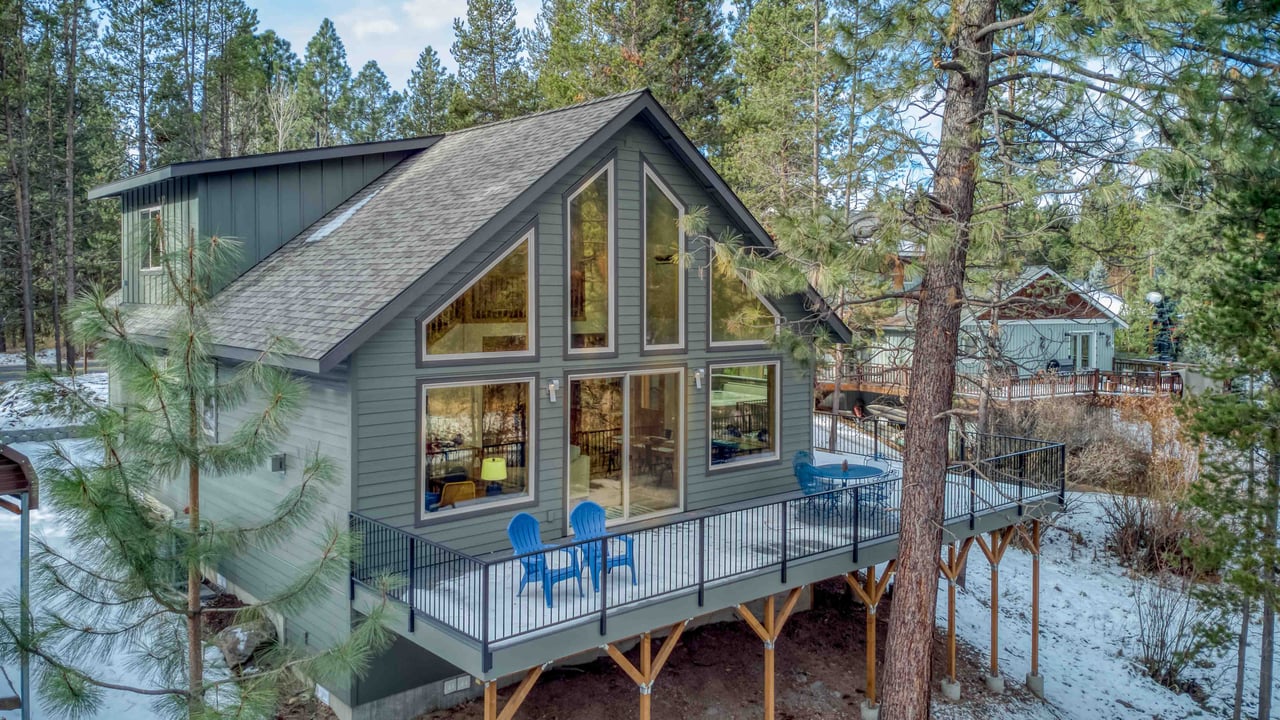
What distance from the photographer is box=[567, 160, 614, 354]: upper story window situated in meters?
10.0

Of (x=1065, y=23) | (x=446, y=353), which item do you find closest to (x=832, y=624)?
(x=446, y=353)

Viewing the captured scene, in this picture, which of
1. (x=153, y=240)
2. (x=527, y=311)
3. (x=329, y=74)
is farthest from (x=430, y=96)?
(x=153, y=240)

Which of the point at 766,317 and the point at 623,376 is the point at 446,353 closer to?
the point at 623,376

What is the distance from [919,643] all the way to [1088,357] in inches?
1066

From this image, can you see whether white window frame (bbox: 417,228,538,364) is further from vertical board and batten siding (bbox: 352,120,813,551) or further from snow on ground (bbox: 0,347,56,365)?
snow on ground (bbox: 0,347,56,365)

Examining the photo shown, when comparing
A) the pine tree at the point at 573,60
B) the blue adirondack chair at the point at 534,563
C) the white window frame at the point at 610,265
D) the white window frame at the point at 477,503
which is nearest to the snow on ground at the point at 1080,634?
the blue adirondack chair at the point at 534,563

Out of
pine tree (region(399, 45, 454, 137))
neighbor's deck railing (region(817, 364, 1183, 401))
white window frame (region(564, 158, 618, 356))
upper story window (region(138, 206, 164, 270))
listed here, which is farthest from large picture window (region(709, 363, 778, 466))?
pine tree (region(399, 45, 454, 137))

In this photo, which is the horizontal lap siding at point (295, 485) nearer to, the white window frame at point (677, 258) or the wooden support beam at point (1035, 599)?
the white window frame at point (677, 258)

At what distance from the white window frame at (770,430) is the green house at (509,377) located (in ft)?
0.12

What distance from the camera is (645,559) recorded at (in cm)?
884

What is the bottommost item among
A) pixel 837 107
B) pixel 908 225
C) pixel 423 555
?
pixel 423 555

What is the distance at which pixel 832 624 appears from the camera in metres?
12.9

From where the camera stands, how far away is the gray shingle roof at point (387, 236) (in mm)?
8625

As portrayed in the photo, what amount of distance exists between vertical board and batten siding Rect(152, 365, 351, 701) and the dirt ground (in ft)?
5.21
